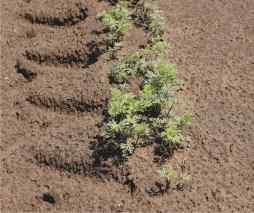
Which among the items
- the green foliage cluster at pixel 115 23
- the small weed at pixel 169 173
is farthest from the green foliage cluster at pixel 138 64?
the small weed at pixel 169 173

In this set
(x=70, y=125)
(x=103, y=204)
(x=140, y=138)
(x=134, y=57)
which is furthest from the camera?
(x=134, y=57)

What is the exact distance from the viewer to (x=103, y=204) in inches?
162

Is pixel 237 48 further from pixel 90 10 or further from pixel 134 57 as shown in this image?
pixel 90 10

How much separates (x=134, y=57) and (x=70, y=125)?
3.33ft

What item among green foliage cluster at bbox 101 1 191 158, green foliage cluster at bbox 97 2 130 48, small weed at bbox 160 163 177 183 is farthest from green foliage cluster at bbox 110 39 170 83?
small weed at bbox 160 163 177 183

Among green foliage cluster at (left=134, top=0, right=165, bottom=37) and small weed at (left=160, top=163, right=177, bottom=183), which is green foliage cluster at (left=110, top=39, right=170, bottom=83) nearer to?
green foliage cluster at (left=134, top=0, right=165, bottom=37)

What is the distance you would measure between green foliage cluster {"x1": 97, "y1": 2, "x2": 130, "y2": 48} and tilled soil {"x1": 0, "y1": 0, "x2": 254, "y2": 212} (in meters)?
0.13

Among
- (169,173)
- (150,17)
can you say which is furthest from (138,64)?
(169,173)

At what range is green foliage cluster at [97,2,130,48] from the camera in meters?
5.38

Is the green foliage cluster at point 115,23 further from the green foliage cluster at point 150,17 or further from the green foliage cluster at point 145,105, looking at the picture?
the green foliage cluster at point 145,105

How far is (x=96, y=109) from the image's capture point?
484cm

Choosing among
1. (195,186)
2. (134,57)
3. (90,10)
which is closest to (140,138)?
(195,186)

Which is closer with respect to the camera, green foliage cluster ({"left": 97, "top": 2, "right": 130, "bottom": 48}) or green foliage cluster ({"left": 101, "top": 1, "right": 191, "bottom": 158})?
green foliage cluster ({"left": 101, "top": 1, "right": 191, "bottom": 158})

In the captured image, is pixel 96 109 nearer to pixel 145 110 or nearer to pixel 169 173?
pixel 145 110
